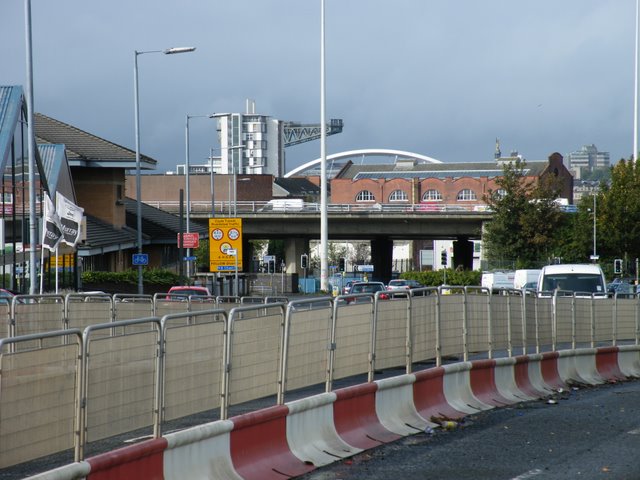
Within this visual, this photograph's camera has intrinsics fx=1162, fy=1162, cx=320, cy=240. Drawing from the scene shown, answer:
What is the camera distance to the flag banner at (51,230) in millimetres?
31375

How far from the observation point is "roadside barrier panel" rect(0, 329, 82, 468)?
7398 mm

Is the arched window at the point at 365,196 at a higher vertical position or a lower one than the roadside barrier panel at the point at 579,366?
higher

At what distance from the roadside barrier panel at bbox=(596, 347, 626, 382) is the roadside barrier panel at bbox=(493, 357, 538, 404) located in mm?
4585

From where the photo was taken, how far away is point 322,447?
11.4m

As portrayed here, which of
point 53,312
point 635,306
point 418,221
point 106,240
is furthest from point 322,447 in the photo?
point 418,221

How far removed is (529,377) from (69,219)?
18037mm

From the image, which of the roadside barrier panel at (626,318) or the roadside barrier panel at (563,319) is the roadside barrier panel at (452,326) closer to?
the roadside barrier panel at (563,319)

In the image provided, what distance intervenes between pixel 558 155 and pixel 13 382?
147919 mm

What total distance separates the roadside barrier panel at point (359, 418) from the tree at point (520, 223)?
67350 mm

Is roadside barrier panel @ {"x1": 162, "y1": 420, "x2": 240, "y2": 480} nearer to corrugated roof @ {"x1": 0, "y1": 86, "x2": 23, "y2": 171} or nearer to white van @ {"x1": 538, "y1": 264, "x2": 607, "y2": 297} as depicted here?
corrugated roof @ {"x1": 0, "y1": 86, "x2": 23, "y2": 171}

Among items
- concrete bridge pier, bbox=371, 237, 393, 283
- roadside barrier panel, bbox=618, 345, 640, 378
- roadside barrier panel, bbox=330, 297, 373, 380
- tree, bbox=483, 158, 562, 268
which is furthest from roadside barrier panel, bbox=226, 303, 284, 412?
concrete bridge pier, bbox=371, 237, 393, 283

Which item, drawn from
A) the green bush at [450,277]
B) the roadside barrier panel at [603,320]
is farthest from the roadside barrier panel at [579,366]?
the green bush at [450,277]

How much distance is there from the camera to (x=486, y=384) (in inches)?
643

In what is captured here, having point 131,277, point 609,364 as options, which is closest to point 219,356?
point 609,364
